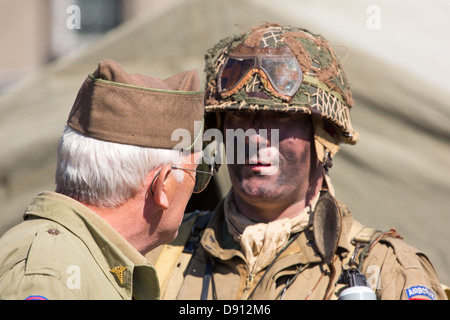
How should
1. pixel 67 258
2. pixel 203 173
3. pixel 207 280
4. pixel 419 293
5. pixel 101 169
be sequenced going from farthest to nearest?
pixel 207 280
pixel 419 293
pixel 203 173
pixel 101 169
pixel 67 258

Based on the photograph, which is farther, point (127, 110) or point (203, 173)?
point (203, 173)

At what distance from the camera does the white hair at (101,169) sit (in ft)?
6.93

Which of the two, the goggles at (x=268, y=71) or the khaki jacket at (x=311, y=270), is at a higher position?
the goggles at (x=268, y=71)

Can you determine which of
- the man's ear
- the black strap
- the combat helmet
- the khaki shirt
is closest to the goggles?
the combat helmet

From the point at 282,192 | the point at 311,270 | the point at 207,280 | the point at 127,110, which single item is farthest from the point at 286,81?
the point at 127,110

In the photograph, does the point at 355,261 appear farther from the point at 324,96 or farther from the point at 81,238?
the point at 81,238

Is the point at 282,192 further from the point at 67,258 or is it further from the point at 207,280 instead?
the point at 67,258

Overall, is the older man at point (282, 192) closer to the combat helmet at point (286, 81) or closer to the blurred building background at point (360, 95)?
the combat helmet at point (286, 81)


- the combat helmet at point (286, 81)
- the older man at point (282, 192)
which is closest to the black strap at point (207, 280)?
the older man at point (282, 192)

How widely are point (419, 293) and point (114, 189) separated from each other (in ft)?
4.52

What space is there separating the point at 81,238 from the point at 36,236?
131 mm

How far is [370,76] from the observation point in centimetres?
438

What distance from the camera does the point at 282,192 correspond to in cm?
326

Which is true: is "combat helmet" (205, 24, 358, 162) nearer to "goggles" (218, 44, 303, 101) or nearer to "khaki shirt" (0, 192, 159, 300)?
"goggles" (218, 44, 303, 101)
